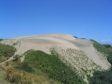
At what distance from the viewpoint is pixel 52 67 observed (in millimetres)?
28000

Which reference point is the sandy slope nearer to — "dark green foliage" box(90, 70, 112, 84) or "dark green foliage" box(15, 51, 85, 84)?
"dark green foliage" box(15, 51, 85, 84)

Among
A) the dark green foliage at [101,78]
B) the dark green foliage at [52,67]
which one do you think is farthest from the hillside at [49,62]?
the dark green foliage at [101,78]

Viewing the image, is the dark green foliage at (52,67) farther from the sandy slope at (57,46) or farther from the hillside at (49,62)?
the sandy slope at (57,46)

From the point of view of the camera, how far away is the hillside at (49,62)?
25172 millimetres

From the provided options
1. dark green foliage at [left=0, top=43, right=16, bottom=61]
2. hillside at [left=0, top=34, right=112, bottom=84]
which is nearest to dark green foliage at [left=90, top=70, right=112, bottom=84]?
hillside at [left=0, top=34, right=112, bottom=84]

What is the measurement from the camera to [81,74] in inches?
1147

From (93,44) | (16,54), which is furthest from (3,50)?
(93,44)

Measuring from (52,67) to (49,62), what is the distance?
727 millimetres

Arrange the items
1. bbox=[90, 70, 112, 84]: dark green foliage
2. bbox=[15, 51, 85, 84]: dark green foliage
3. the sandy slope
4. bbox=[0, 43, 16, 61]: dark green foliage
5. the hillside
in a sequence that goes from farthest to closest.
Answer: the sandy slope
bbox=[0, 43, 16, 61]: dark green foliage
bbox=[90, 70, 112, 84]: dark green foliage
bbox=[15, 51, 85, 84]: dark green foliage
the hillside

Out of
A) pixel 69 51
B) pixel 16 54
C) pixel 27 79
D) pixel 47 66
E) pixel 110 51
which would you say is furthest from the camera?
pixel 110 51

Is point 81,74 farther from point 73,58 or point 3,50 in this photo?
point 3,50

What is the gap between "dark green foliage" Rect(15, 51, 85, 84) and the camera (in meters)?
27.2

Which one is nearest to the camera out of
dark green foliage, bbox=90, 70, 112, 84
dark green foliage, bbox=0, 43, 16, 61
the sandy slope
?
dark green foliage, bbox=90, 70, 112, 84

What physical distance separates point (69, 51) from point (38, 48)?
3.33 meters
